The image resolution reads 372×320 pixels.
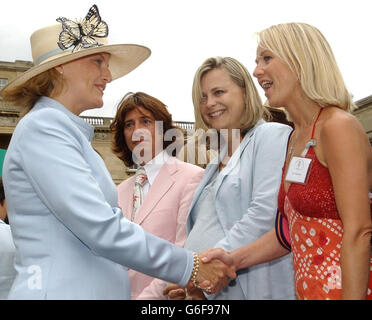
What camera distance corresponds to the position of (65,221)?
78.1 inches

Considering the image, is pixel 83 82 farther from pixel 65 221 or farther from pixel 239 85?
pixel 239 85

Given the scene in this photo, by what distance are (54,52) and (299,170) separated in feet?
5.17

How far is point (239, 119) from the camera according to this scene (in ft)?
10.7

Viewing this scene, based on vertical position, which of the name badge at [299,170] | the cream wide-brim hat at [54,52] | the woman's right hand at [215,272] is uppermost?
the cream wide-brim hat at [54,52]

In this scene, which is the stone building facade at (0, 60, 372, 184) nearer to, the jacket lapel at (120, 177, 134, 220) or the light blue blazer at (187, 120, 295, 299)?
the jacket lapel at (120, 177, 134, 220)

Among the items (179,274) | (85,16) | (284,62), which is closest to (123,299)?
(179,274)

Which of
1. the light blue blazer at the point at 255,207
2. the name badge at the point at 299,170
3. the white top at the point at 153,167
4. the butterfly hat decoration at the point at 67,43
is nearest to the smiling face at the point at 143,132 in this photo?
the white top at the point at 153,167

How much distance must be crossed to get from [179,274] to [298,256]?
63cm

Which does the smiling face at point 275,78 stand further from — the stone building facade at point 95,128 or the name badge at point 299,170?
the stone building facade at point 95,128

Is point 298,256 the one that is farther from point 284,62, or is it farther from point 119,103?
point 119,103

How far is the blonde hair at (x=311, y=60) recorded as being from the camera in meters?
2.11

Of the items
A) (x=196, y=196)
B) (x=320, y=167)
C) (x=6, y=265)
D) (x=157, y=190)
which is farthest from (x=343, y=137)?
(x=6, y=265)

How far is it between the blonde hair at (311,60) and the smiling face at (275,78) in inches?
1.7

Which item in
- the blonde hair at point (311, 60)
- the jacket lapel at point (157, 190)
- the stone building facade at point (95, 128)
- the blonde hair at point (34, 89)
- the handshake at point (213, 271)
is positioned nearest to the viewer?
the blonde hair at point (311, 60)
